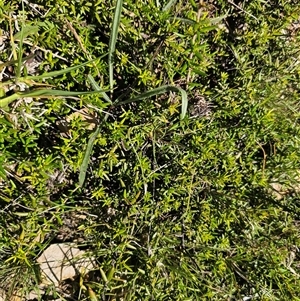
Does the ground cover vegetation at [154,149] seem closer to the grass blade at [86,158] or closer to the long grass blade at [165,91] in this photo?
the grass blade at [86,158]

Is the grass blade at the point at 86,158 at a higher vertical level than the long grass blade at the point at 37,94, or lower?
lower

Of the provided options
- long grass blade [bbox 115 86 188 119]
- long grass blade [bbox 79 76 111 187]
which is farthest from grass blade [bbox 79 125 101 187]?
long grass blade [bbox 115 86 188 119]

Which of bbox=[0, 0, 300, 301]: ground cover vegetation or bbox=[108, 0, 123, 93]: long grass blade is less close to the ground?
bbox=[108, 0, 123, 93]: long grass blade

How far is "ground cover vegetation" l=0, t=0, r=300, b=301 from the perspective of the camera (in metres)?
2.53

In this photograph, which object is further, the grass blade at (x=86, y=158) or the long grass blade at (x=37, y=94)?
the grass blade at (x=86, y=158)

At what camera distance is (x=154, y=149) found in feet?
8.80

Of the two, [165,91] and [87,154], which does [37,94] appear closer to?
[87,154]

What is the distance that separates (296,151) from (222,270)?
0.83m

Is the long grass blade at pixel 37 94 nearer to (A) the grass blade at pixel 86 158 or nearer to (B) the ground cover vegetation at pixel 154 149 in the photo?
(B) the ground cover vegetation at pixel 154 149

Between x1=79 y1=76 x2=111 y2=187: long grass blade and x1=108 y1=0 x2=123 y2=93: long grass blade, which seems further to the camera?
x1=79 y1=76 x2=111 y2=187: long grass blade

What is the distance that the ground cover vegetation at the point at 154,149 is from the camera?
99.4 inches

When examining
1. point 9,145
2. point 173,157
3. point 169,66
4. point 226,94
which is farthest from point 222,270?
point 9,145

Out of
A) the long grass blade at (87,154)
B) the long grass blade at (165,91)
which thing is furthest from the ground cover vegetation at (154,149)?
the long grass blade at (165,91)

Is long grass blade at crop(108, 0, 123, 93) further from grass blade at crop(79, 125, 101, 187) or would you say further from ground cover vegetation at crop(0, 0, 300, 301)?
grass blade at crop(79, 125, 101, 187)
